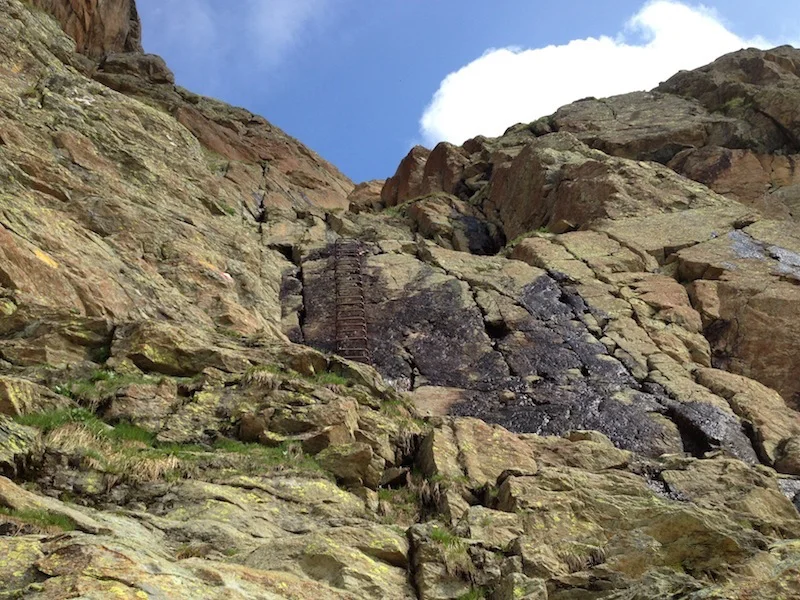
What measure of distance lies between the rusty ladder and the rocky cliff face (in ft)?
1.27

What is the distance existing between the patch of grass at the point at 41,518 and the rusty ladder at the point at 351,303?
15.8 meters

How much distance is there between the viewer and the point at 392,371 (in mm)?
23109

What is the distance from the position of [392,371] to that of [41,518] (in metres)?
16.0

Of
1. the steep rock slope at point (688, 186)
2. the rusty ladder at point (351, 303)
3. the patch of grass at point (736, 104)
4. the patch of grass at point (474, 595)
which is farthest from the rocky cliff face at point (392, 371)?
the patch of grass at point (736, 104)

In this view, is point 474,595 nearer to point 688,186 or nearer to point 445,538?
point 445,538

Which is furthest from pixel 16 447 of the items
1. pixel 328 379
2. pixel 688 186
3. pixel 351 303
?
pixel 688 186

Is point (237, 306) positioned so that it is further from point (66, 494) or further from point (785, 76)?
point (785, 76)

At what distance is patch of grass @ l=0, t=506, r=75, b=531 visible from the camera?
24.0 feet

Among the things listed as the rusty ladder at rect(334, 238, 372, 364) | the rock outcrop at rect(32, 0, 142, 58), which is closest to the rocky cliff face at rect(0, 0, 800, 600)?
the rusty ladder at rect(334, 238, 372, 364)

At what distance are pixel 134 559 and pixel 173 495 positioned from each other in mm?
3261

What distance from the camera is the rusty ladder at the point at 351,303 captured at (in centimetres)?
2377

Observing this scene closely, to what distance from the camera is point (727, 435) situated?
20.2 metres

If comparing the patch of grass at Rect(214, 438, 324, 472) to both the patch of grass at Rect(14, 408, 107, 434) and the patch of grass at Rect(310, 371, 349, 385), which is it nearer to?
the patch of grass at Rect(14, 408, 107, 434)

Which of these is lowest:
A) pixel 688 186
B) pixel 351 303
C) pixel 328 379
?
pixel 328 379
